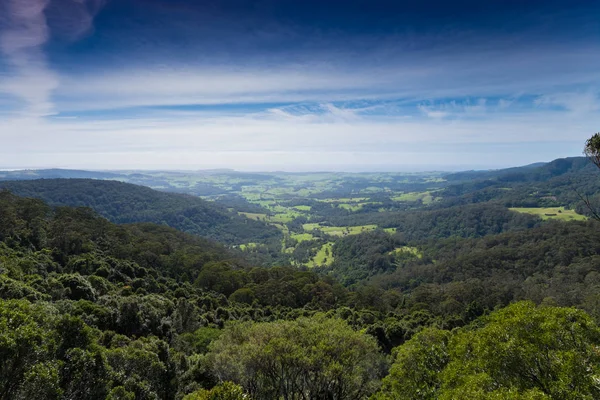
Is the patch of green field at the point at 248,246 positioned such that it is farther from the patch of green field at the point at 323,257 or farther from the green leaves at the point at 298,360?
the green leaves at the point at 298,360

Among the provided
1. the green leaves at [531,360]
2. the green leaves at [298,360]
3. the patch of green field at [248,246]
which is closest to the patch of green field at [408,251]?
the patch of green field at [248,246]

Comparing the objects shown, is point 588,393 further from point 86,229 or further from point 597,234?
point 597,234

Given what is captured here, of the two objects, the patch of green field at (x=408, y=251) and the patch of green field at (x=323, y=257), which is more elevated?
the patch of green field at (x=408, y=251)

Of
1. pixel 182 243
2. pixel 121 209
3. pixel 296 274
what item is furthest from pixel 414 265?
pixel 121 209

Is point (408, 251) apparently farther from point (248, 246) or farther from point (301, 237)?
point (248, 246)

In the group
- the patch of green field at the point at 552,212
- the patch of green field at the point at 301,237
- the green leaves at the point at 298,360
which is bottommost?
the patch of green field at the point at 301,237

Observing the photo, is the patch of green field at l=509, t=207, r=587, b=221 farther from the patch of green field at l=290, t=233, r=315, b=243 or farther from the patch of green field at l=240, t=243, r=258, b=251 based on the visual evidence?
the patch of green field at l=240, t=243, r=258, b=251

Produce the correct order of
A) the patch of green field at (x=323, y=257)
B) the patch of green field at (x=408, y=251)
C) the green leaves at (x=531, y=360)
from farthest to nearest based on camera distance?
the patch of green field at (x=408, y=251), the patch of green field at (x=323, y=257), the green leaves at (x=531, y=360)
